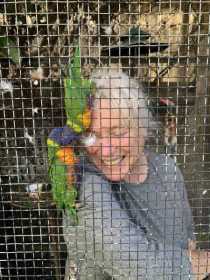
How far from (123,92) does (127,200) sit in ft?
0.66

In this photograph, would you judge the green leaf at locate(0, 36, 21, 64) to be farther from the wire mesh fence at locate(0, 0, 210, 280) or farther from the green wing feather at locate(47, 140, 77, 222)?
the green wing feather at locate(47, 140, 77, 222)

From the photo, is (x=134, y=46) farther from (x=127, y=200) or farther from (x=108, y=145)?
(x=127, y=200)

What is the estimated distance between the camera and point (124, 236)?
0.83 meters

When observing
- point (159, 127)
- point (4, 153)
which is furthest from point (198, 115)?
point (4, 153)

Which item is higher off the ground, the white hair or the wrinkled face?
the white hair

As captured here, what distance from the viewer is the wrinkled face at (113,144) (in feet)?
2.58

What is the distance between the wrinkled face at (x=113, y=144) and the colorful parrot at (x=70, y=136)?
0.02 metres

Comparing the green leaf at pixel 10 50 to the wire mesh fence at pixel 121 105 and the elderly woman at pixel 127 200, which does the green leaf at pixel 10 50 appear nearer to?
the wire mesh fence at pixel 121 105

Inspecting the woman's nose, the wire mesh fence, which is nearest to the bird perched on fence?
the wire mesh fence

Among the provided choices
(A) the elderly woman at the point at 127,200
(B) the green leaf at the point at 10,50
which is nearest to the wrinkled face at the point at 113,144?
(A) the elderly woman at the point at 127,200

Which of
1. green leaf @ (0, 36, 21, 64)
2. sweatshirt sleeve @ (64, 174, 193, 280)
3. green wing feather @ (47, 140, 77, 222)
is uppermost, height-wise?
green leaf @ (0, 36, 21, 64)

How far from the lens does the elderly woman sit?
0.80 meters

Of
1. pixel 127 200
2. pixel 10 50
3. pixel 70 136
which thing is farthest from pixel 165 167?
pixel 10 50

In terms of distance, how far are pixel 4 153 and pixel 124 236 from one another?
0.32 m
